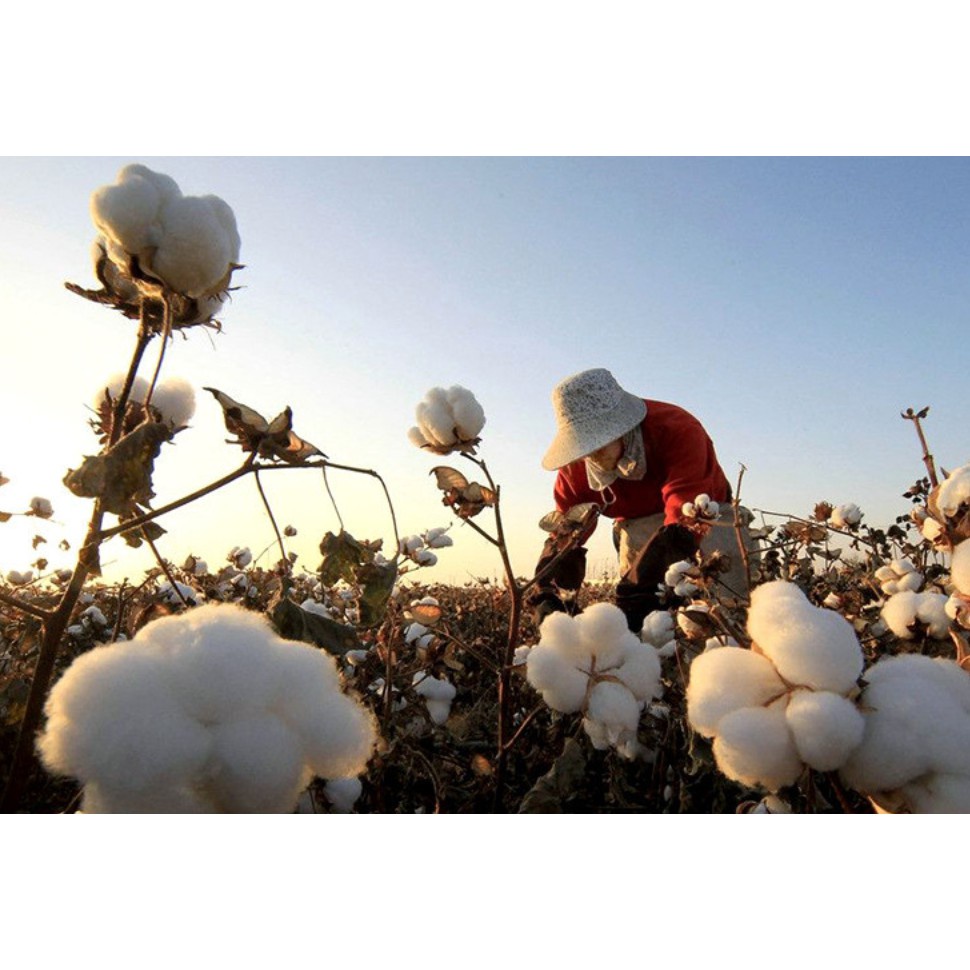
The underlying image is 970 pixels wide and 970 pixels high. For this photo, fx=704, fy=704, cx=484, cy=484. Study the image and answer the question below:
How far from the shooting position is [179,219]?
1050 millimetres

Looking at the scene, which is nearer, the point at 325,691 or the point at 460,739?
the point at 325,691

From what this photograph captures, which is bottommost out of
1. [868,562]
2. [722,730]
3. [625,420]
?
[722,730]

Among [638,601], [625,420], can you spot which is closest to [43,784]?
[638,601]

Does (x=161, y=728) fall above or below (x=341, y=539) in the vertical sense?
below

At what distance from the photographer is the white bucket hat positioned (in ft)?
11.6

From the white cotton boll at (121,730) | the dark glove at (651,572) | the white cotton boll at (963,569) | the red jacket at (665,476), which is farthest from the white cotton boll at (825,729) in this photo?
the red jacket at (665,476)

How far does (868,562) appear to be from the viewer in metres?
3.58

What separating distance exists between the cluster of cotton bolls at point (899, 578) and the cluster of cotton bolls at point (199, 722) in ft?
5.16

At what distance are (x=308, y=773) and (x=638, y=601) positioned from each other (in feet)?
7.99

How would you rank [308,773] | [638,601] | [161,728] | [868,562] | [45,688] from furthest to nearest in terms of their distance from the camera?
[868,562]
[638,601]
[45,688]
[308,773]
[161,728]

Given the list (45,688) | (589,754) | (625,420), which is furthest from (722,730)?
(625,420)

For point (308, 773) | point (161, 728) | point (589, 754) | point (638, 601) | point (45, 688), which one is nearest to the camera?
point (161, 728)

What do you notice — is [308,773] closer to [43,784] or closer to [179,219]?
[179,219]

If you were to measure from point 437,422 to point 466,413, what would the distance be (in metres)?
0.08
